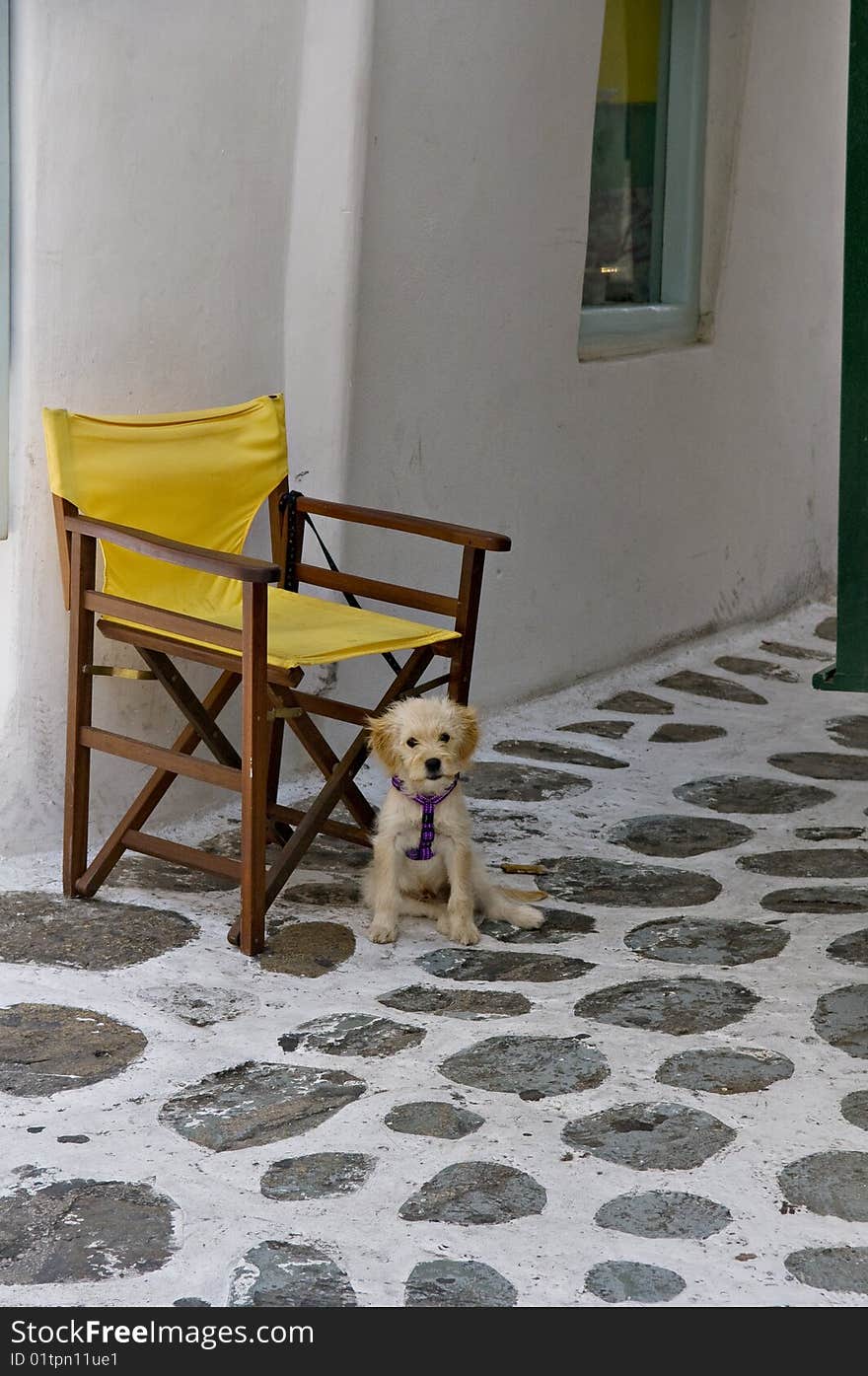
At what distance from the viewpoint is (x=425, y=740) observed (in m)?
3.64

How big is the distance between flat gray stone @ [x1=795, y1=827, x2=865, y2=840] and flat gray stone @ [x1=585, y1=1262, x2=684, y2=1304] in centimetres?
221

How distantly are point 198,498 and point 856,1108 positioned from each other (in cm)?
207

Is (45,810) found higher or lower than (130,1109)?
higher

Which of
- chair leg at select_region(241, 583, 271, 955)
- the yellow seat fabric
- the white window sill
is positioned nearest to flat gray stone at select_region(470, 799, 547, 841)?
the yellow seat fabric

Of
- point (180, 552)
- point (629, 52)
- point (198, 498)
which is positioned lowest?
point (180, 552)

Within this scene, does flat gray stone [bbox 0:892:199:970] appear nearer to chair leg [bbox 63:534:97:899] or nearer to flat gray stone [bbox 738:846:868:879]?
chair leg [bbox 63:534:97:899]

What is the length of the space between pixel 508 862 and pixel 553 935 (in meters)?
0.48

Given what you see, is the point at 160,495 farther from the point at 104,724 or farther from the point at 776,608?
the point at 776,608

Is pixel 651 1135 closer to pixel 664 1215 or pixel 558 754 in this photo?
→ pixel 664 1215

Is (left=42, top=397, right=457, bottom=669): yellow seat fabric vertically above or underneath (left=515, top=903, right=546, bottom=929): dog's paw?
above

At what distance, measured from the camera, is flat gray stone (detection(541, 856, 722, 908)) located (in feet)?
13.5

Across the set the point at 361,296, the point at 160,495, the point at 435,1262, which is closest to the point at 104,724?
the point at 160,495

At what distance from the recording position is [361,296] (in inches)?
186

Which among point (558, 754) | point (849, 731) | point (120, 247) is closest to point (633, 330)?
point (849, 731)
